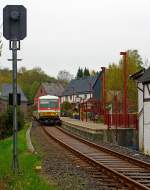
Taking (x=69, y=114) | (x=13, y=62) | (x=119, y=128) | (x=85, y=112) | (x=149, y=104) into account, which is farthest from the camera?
(x=69, y=114)

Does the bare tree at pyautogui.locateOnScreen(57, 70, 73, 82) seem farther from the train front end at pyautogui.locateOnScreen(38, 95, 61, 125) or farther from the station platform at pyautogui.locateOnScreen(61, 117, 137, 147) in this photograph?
the station platform at pyautogui.locateOnScreen(61, 117, 137, 147)

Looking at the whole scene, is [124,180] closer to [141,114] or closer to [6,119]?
[141,114]

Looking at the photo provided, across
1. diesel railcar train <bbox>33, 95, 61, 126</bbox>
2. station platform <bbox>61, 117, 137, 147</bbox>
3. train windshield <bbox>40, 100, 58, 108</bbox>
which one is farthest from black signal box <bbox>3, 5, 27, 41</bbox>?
train windshield <bbox>40, 100, 58, 108</bbox>

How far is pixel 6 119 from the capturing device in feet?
144

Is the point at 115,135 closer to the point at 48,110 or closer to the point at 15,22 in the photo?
the point at 48,110

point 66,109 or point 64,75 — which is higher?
point 64,75

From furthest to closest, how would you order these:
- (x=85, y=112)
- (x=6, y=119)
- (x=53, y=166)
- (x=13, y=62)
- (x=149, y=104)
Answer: (x=85, y=112)
(x=6, y=119)
(x=149, y=104)
(x=53, y=166)
(x=13, y=62)

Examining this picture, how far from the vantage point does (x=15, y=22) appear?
1378 cm

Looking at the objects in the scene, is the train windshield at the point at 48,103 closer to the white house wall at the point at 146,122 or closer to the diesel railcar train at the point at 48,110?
the diesel railcar train at the point at 48,110

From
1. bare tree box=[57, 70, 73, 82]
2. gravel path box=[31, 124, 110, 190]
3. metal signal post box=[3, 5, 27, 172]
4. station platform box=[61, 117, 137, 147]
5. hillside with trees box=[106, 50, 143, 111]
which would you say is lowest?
gravel path box=[31, 124, 110, 190]

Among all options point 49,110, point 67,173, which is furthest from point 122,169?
point 49,110

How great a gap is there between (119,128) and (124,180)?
23678 millimetres

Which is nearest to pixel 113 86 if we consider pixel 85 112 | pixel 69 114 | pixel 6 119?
pixel 69 114

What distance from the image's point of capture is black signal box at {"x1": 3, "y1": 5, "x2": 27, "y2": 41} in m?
13.7
